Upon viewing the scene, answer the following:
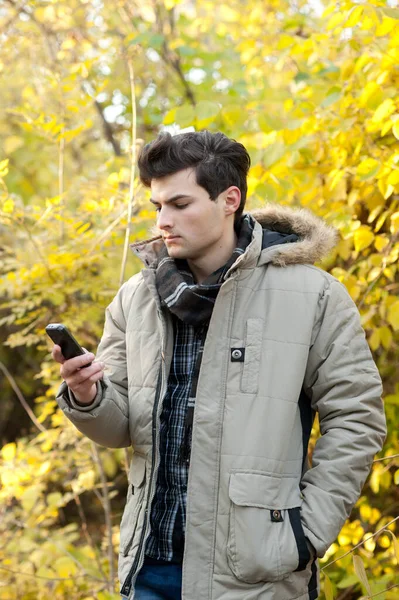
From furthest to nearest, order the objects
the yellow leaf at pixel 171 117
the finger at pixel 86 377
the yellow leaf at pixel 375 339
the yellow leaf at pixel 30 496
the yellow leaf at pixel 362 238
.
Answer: the yellow leaf at pixel 30 496, the yellow leaf at pixel 171 117, the yellow leaf at pixel 375 339, the yellow leaf at pixel 362 238, the finger at pixel 86 377

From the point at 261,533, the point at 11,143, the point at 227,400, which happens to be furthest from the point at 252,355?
the point at 11,143

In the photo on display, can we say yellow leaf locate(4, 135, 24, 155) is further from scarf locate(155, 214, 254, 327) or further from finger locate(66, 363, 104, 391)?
finger locate(66, 363, 104, 391)

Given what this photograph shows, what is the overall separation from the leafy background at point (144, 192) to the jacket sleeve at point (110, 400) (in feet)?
2.48

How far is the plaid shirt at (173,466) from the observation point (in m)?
2.09

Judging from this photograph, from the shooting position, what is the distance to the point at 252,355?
210cm

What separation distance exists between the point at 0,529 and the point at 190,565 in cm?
282

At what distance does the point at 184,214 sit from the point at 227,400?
1.79ft

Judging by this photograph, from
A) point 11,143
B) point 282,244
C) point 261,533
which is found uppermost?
point 11,143

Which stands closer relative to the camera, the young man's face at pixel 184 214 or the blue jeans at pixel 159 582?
the blue jeans at pixel 159 582

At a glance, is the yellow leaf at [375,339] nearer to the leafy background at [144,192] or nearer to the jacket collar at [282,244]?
the leafy background at [144,192]

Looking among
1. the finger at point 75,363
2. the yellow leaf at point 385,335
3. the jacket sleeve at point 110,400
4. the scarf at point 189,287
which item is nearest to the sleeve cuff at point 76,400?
the jacket sleeve at point 110,400

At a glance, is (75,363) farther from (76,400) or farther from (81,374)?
(76,400)

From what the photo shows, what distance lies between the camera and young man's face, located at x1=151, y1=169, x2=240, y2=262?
2.19 m

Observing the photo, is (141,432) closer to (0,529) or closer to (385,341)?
(385,341)
